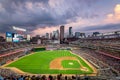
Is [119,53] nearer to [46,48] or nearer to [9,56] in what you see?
[9,56]

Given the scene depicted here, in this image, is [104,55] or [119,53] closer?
[119,53]

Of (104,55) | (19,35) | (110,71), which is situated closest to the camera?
(110,71)

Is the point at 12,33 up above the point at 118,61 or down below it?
above

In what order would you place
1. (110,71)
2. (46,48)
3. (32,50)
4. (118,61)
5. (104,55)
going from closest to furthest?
1. (110,71)
2. (118,61)
3. (104,55)
4. (32,50)
5. (46,48)

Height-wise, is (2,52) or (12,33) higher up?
(12,33)

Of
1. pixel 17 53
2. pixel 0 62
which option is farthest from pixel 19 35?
pixel 0 62

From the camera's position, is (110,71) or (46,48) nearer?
(110,71)

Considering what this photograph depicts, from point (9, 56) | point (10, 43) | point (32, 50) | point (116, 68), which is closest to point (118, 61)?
point (116, 68)

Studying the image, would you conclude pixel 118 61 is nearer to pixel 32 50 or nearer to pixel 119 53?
pixel 119 53

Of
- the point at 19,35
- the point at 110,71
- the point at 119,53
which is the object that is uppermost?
the point at 19,35
